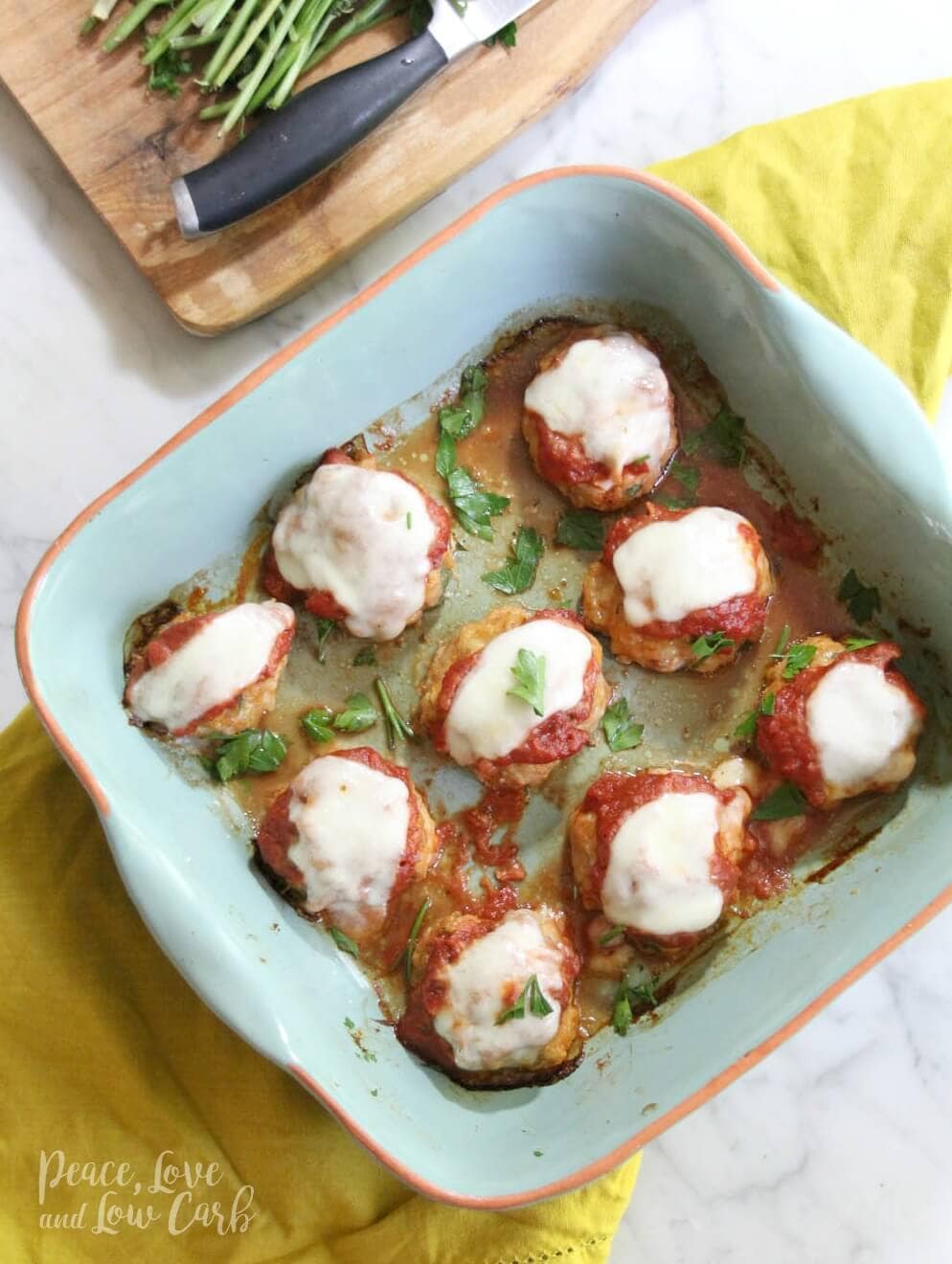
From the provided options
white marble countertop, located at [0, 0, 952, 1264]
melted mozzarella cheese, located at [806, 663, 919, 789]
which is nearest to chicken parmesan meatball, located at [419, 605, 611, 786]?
melted mozzarella cheese, located at [806, 663, 919, 789]

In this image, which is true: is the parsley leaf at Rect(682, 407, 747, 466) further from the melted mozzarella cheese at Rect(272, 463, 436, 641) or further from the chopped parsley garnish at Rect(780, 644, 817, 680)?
the melted mozzarella cheese at Rect(272, 463, 436, 641)

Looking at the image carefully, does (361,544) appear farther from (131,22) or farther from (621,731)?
(131,22)

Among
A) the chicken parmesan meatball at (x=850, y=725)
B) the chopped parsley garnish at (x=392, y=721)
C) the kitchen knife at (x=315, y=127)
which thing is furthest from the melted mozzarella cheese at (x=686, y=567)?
the kitchen knife at (x=315, y=127)

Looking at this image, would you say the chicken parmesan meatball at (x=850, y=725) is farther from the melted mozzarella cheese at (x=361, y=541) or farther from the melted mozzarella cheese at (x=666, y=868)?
the melted mozzarella cheese at (x=361, y=541)

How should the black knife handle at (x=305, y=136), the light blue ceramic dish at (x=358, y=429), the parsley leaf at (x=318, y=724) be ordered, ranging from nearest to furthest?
the light blue ceramic dish at (x=358, y=429), the black knife handle at (x=305, y=136), the parsley leaf at (x=318, y=724)

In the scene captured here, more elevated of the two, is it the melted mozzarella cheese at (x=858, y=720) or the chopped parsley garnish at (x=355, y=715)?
the chopped parsley garnish at (x=355, y=715)

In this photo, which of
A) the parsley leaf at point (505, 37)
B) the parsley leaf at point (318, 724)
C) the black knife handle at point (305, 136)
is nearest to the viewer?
the black knife handle at point (305, 136)
